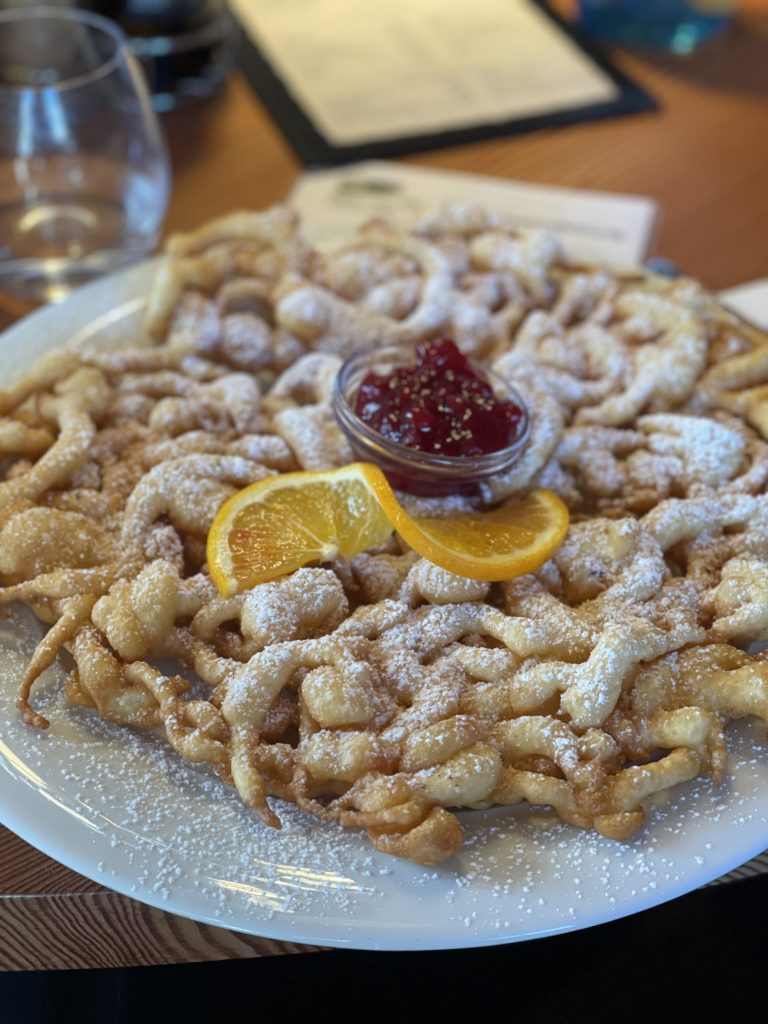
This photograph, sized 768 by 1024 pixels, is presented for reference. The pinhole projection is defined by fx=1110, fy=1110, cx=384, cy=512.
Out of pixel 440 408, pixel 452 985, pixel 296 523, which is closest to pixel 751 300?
pixel 440 408

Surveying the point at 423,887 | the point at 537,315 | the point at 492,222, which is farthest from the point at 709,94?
the point at 423,887

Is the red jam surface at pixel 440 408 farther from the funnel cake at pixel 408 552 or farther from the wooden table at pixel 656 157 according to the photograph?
the wooden table at pixel 656 157

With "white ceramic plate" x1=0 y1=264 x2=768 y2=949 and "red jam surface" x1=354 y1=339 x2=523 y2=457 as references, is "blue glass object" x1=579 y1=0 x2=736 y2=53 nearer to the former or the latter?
"red jam surface" x1=354 y1=339 x2=523 y2=457

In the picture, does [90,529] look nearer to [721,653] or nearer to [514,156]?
[721,653]

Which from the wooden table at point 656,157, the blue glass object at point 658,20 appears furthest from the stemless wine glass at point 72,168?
the blue glass object at point 658,20

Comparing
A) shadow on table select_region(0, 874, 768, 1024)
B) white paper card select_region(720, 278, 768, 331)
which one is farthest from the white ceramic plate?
white paper card select_region(720, 278, 768, 331)
